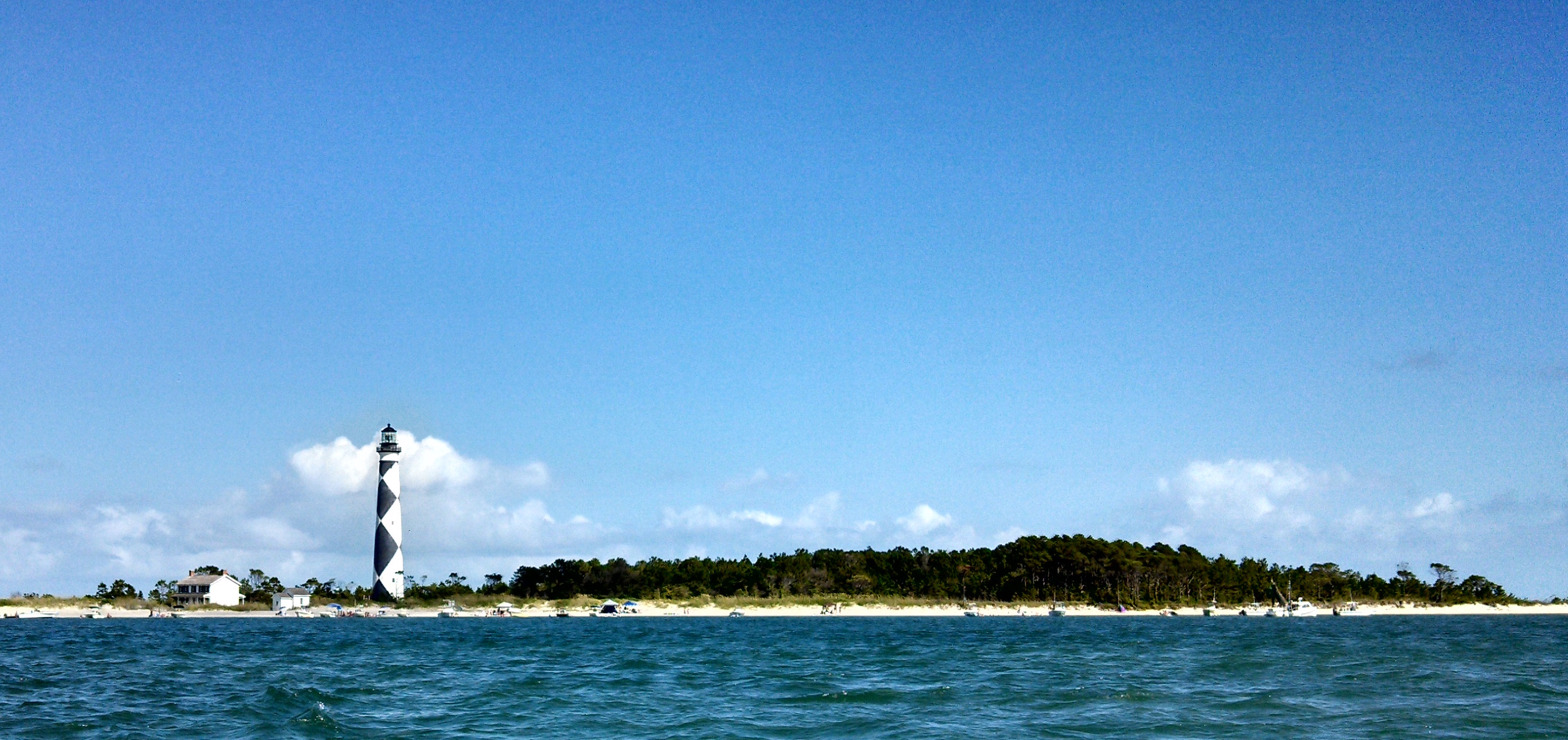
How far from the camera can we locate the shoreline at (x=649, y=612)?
452 ft

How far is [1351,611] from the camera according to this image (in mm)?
170875

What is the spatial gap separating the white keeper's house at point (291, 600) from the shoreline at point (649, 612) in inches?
62.3

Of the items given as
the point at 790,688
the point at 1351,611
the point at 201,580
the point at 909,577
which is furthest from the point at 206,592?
the point at 1351,611

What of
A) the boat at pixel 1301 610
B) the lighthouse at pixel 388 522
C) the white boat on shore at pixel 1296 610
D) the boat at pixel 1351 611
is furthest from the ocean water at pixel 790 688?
the boat at pixel 1351 611

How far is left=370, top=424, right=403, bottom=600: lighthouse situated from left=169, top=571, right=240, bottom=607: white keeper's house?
29.6 m

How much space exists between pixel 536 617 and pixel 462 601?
9261 millimetres

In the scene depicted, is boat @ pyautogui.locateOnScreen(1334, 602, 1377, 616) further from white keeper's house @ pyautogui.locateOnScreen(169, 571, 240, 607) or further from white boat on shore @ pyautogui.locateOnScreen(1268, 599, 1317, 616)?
white keeper's house @ pyautogui.locateOnScreen(169, 571, 240, 607)

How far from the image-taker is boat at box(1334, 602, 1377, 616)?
551 ft

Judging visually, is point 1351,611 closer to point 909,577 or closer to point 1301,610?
point 1301,610

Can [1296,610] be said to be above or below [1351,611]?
above

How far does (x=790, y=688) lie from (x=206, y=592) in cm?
13113

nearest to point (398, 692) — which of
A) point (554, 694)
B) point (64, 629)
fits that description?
point (554, 694)

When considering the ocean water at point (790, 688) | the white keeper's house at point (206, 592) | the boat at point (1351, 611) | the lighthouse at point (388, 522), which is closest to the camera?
the ocean water at point (790, 688)

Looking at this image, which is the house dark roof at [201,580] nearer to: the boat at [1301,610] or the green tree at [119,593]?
the green tree at [119,593]
